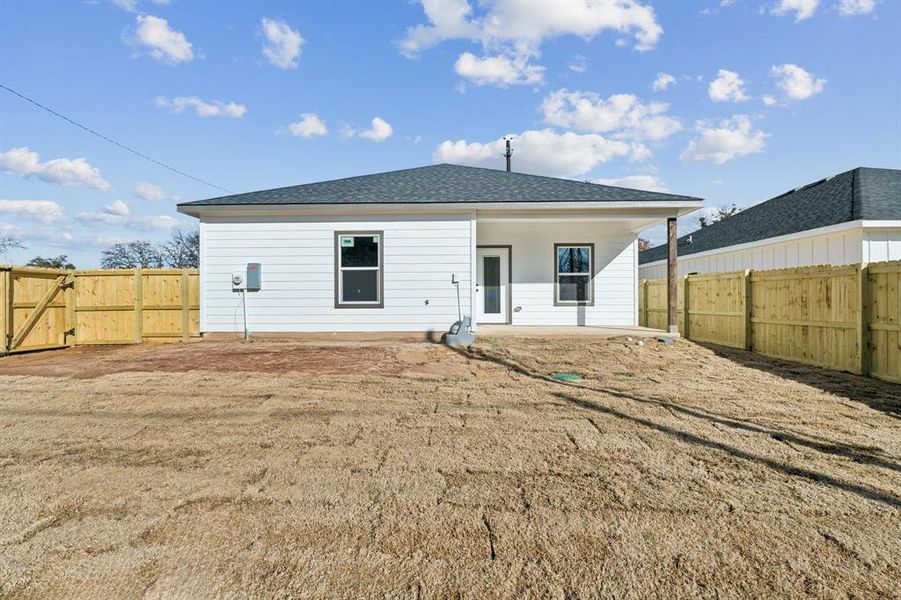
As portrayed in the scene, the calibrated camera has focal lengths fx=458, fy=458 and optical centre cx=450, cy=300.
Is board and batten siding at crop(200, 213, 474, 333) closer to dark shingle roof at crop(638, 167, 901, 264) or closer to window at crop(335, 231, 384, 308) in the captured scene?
window at crop(335, 231, 384, 308)

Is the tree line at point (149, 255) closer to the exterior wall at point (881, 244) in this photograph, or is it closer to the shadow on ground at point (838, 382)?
the shadow on ground at point (838, 382)

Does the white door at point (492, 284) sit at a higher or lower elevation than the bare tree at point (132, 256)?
lower

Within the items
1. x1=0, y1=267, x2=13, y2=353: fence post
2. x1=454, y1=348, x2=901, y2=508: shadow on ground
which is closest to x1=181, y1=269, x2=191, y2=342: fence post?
x1=0, y1=267, x2=13, y2=353: fence post

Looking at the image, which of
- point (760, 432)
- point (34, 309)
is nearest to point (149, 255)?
point (34, 309)

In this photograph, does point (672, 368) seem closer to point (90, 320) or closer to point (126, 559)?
point (126, 559)

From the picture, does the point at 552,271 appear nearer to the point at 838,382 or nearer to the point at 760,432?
the point at 838,382

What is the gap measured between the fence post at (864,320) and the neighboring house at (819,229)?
17.4 ft

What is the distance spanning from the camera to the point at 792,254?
13.1m

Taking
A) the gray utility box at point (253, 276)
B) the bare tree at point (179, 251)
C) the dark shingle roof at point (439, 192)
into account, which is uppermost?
the bare tree at point (179, 251)

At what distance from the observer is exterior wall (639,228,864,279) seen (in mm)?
11078

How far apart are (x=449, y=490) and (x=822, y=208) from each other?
14633mm

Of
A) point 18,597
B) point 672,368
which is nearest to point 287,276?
point 672,368

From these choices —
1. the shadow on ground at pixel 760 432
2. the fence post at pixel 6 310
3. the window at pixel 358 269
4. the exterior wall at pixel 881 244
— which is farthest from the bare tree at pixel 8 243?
the exterior wall at pixel 881 244

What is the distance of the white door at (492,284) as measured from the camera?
39.3 ft
